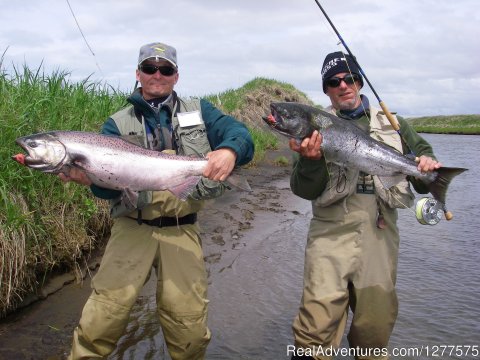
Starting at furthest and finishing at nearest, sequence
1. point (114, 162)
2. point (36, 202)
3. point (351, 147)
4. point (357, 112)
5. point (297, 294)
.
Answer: point (297, 294) < point (36, 202) < point (357, 112) < point (351, 147) < point (114, 162)

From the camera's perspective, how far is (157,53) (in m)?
3.98

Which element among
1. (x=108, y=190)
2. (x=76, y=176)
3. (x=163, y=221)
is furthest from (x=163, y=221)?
(x=76, y=176)

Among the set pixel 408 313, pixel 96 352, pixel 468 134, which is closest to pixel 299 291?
pixel 408 313

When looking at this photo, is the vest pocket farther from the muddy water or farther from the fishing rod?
the muddy water

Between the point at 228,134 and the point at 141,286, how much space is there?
4.91 ft

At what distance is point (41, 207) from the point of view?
5672 millimetres

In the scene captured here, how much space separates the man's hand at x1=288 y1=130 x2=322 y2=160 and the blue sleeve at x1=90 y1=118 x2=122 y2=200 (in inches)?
60.1

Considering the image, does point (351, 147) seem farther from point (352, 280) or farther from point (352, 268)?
point (352, 280)

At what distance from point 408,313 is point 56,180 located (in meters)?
4.88

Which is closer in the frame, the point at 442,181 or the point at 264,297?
the point at 442,181

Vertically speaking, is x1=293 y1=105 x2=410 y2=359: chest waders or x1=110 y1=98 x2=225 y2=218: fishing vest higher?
x1=110 y1=98 x2=225 y2=218: fishing vest

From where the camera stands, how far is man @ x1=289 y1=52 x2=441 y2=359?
3900mm

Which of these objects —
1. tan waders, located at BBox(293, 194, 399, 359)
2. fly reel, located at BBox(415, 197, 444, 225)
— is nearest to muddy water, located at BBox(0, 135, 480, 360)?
tan waders, located at BBox(293, 194, 399, 359)

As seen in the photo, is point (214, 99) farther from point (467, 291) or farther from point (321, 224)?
point (321, 224)
